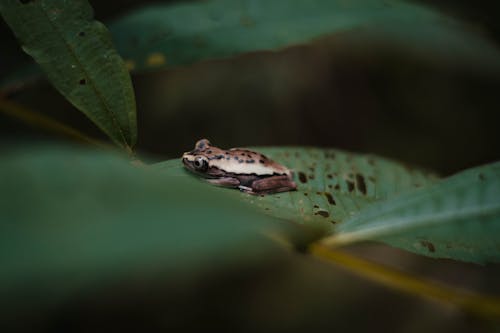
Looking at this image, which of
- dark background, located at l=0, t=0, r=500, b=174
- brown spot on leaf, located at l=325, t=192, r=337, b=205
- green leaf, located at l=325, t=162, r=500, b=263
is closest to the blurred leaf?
brown spot on leaf, located at l=325, t=192, r=337, b=205

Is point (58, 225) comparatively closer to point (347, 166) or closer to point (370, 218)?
point (370, 218)

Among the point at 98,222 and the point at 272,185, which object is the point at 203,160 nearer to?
the point at 272,185

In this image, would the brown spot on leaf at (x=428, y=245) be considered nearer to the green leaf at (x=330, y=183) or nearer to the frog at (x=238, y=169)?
the green leaf at (x=330, y=183)

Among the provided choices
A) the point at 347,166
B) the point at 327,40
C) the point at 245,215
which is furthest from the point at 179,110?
the point at 245,215

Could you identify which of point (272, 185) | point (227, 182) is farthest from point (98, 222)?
point (227, 182)

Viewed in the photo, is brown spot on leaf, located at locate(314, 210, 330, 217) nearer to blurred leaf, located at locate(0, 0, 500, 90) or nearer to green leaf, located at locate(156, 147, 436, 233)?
green leaf, located at locate(156, 147, 436, 233)

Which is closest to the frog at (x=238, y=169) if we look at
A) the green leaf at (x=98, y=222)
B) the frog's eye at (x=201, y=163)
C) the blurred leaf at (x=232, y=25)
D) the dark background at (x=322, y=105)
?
the frog's eye at (x=201, y=163)
